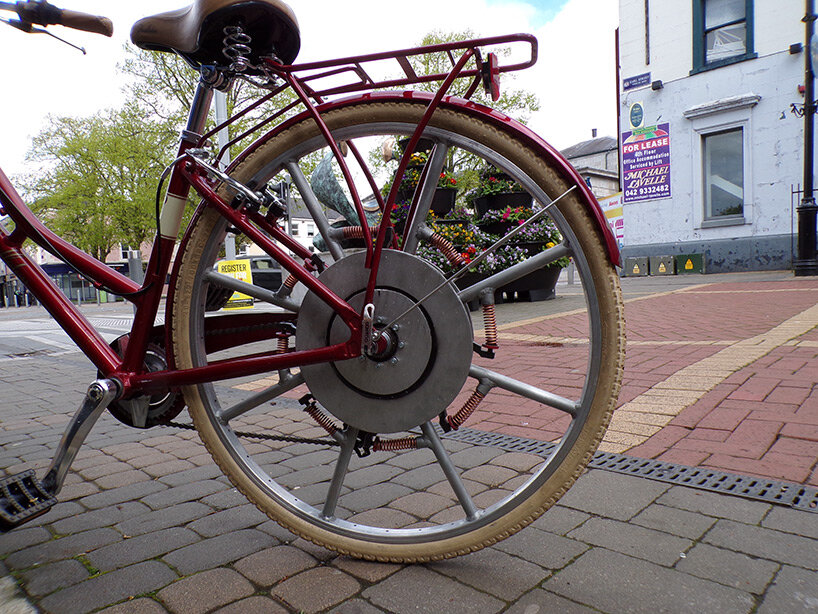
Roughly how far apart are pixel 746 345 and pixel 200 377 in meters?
4.33

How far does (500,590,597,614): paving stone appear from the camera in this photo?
1.40 m

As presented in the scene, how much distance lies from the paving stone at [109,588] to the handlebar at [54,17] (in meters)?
1.56

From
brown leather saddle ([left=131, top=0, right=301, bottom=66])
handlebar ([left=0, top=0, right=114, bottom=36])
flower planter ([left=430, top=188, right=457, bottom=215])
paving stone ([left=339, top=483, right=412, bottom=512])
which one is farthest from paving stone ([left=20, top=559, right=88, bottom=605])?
flower planter ([left=430, top=188, right=457, bottom=215])

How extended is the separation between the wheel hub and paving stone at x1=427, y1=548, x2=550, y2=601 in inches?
16.5

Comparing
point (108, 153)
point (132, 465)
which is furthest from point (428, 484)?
point (108, 153)

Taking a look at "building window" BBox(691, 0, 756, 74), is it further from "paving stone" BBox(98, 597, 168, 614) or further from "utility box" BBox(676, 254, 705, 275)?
"paving stone" BBox(98, 597, 168, 614)

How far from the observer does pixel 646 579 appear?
1522 millimetres

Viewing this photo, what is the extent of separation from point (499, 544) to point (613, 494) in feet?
1.77

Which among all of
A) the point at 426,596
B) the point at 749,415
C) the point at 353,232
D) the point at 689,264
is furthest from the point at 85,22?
the point at 689,264

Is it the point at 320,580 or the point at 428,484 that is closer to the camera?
the point at 320,580

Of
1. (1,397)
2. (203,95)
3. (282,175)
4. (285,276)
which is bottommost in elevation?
(1,397)

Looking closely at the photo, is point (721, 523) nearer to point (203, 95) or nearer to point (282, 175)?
point (282, 175)

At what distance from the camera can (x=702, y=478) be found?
216 cm

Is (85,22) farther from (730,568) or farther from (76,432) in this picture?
(730,568)
